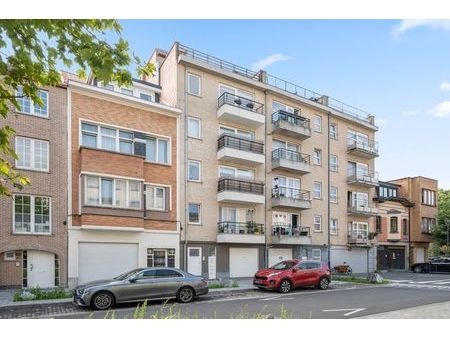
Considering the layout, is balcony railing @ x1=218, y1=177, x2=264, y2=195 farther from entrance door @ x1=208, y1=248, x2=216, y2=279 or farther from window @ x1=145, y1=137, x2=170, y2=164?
window @ x1=145, y1=137, x2=170, y2=164

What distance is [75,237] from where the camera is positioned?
2047 centimetres

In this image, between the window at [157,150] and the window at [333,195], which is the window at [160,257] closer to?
the window at [157,150]

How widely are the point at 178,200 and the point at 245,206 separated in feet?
17.6

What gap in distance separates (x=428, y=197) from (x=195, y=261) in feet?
109

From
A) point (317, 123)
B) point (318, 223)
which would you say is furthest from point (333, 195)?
point (317, 123)

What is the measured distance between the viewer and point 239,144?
27125 millimetres

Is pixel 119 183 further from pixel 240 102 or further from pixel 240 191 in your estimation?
pixel 240 102

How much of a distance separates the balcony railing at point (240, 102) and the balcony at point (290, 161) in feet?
→ 10.7

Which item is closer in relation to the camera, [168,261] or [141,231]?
[141,231]

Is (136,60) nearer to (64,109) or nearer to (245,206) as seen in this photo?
(64,109)

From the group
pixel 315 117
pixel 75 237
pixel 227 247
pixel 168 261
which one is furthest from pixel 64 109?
pixel 315 117

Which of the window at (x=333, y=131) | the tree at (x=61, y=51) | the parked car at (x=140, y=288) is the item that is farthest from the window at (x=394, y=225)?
the tree at (x=61, y=51)

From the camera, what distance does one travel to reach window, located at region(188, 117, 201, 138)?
84.7 ft

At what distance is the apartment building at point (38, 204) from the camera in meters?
19.0
